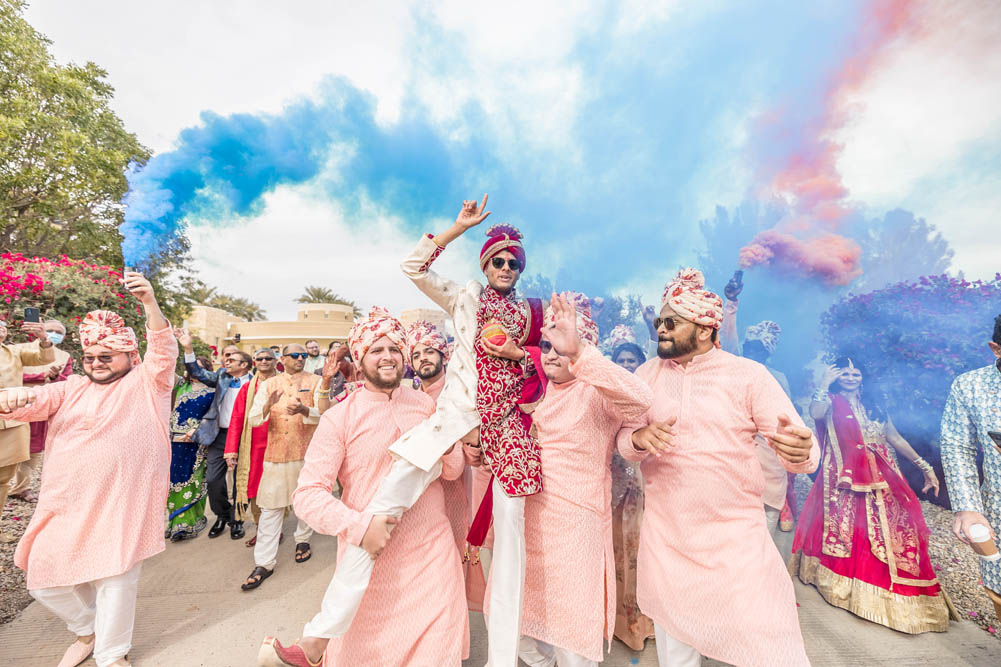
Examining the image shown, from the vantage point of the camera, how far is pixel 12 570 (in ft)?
14.0

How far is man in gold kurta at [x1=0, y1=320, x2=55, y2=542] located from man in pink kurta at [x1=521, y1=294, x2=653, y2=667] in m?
4.74

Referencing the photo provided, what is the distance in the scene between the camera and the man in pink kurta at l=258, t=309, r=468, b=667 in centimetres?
221

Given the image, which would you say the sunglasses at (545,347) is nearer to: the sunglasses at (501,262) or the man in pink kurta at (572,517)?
the man in pink kurta at (572,517)

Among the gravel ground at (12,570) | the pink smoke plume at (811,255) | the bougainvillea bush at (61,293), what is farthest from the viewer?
the bougainvillea bush at (61,293)

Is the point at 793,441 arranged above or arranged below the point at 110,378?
above

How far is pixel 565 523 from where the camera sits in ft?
7.94

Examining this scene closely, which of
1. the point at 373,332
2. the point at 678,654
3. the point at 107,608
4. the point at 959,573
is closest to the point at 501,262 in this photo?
the point at 373,332

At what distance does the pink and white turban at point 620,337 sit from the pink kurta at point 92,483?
347 cm

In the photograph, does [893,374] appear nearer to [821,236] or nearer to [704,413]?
[821,236]

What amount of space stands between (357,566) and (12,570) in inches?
180

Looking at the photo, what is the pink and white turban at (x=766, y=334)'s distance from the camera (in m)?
5.21

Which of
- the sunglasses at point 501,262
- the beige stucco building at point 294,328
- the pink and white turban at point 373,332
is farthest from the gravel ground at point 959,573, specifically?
the beige stucco building at point 294,328

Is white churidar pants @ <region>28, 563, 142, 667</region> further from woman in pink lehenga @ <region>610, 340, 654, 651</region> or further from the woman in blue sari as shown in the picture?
woman in pink lehenga @ <region>610, 340, 654, 651</region>

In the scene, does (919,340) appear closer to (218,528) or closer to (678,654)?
Result: (678,654)
